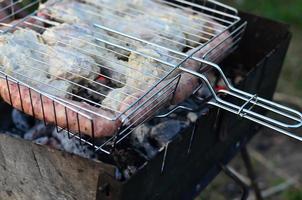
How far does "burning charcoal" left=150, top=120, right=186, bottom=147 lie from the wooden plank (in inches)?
18.3

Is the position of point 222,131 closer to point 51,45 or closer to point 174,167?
point 174,167

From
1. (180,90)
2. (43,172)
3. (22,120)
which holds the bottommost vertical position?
(22,120)

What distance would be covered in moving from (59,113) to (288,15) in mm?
2707

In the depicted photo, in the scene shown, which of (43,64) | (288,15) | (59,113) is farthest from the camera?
(288,15)

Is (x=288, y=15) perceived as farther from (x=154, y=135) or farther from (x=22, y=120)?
(x=22, y=120)

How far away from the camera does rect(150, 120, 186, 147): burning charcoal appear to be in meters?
1.89

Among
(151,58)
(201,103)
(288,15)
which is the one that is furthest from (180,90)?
(288,15)

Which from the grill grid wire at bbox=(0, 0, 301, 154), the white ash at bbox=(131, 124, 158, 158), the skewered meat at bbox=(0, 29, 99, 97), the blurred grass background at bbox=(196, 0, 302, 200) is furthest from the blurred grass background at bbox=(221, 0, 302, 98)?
the skewered meat at bbox=(0, 29, 99, 97)

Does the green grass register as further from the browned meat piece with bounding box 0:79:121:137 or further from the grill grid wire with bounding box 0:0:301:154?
the browned meat piece with bounding box 0:79:121:137

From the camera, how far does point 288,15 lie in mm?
3822

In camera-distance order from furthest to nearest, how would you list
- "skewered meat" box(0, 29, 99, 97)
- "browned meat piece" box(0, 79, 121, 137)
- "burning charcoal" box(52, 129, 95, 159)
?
"burning charcoal" box(52, 129, 95, 159), "skewered meat" box(0, 29, 99, 97), "browned meat piece" box(0, 79, 121, 137)

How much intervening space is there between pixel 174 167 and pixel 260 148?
1422 mm

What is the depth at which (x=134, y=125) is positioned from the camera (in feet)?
4.79

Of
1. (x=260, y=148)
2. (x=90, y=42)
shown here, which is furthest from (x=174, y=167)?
(x=260, y=148)
